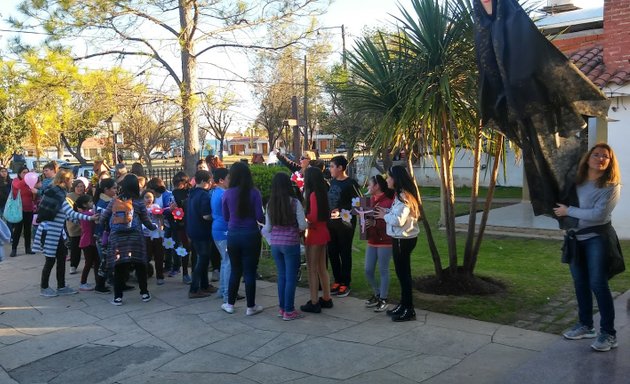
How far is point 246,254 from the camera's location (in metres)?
6.04

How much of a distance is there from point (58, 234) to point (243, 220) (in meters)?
2.83

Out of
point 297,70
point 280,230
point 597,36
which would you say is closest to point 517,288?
point 280,230

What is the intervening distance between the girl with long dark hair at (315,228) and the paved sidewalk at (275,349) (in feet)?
1.06

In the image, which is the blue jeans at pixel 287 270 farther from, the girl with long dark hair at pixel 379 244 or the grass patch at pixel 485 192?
the grass patch at pixel 485 192

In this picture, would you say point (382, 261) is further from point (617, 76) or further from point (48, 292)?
point (617, 76)

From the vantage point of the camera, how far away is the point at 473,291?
21.7 feet

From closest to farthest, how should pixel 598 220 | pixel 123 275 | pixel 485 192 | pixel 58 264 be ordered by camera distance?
pixel 598 220, pixel 123 275, pixel 58 264, pixel 485 192

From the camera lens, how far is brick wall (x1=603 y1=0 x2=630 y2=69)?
9.82 meters

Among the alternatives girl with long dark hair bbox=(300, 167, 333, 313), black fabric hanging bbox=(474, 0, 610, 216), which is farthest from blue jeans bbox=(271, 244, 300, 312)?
black fabric hanging bbox=(474, 0, 610, 216)

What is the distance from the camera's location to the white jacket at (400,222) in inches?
221

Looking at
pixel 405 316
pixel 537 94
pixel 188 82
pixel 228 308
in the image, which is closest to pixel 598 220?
pixel 537 94

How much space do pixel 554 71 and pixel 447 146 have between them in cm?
201

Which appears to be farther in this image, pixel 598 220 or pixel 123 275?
pixel 123 275

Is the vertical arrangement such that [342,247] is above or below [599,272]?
below
